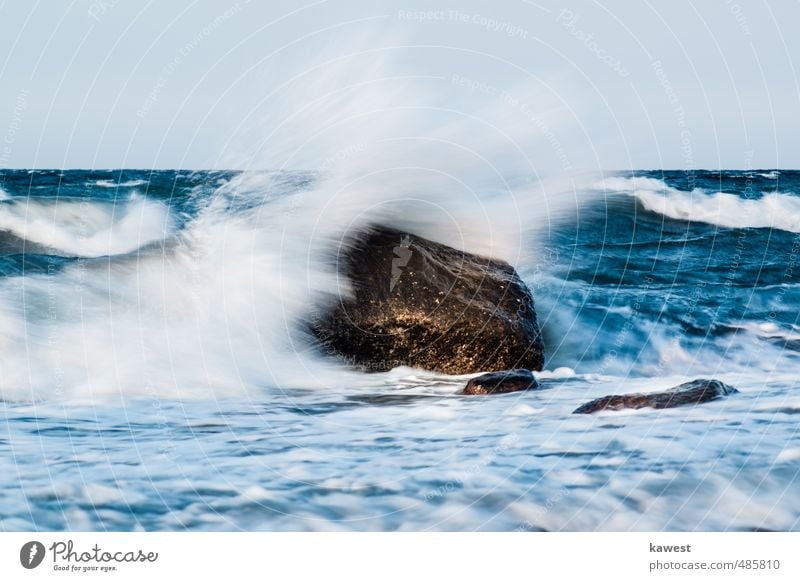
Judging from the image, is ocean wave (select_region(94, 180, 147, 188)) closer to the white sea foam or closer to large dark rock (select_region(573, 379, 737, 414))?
the white sea foam

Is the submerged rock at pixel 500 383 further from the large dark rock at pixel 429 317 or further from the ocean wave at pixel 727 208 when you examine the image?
the ocean wave at pixel 727 208

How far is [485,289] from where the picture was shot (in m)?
10.7

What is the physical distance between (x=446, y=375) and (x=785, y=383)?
3.35m

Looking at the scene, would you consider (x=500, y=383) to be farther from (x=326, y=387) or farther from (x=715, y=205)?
(x=715, y=205)

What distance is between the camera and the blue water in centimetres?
701

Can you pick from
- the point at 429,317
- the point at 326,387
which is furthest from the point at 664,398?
the point at 326,387

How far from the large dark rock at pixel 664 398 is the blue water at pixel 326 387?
0.18 meters

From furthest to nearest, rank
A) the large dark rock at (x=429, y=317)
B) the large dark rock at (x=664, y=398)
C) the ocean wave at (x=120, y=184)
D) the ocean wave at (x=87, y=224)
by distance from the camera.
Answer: the ocean wave at (x=120, y=184) < the ocean wave at (x=87, y=224) < the large dark rock at (x=429, y=317) < the large dark rock at (x=664, y=398)

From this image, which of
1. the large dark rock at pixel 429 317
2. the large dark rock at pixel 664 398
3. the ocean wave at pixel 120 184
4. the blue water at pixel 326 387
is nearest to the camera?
the blue water at pixel 326 387

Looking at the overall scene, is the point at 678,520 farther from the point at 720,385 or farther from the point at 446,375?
the point at 446,375
